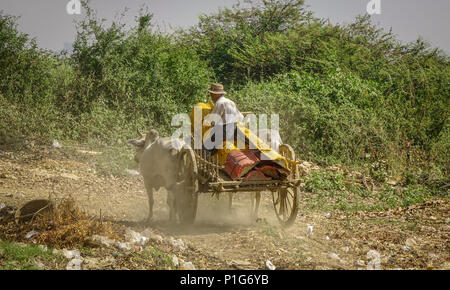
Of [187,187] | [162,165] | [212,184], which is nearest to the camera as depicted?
[212,184]

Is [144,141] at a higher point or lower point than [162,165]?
higher

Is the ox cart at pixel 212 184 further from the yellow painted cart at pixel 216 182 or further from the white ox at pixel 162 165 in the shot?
the white ox at pixel 162 165

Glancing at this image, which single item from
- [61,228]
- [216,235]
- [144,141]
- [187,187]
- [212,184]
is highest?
[144,141]

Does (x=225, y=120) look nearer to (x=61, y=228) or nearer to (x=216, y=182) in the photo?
(x=216, y=182)

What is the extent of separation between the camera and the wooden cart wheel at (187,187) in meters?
6.01

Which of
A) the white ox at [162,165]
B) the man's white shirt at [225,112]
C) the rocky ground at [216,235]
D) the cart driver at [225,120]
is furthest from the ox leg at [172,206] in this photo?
the man's white shirt at [225,112]

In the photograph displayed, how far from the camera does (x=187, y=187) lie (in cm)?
630

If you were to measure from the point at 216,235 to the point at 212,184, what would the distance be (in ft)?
3.01

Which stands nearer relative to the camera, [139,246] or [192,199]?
[139,246]

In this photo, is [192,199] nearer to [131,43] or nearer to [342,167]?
[342,167]

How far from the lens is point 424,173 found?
10102 mm

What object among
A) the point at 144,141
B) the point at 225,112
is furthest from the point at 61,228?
the point at 225,112

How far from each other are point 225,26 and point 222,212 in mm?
12201
